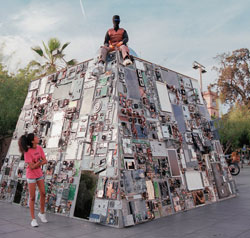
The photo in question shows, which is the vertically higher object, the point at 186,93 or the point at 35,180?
the point at 186,93

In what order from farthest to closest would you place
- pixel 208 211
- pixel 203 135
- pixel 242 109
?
pixel 242 109 → pixel 203 135 → pixel 208 211

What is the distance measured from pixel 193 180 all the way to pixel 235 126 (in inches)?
954

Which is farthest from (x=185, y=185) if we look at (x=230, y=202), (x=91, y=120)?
(x=91, y=120)

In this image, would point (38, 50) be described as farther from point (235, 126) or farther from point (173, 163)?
point (235, 126)

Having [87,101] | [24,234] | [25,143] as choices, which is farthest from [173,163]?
[24,234]

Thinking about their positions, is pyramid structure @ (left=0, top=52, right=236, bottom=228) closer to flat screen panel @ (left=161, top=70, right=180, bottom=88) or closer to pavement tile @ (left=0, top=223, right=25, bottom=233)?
flat screen panel @ (left=161, top=70, right=180, bottom=88)

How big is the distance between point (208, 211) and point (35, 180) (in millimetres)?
3802

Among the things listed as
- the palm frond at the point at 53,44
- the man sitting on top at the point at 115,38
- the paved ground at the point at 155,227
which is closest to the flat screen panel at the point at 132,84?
the man sitting on top at the point at 115,38

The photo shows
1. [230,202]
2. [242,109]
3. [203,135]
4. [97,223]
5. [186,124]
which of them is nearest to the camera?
[97,223]

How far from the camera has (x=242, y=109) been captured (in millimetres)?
29656

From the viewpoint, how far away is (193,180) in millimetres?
6754

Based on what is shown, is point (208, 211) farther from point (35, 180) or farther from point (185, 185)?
point (35, 180)

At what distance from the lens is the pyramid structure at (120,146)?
5184 millimetres

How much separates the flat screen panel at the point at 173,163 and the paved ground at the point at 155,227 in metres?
0.91
